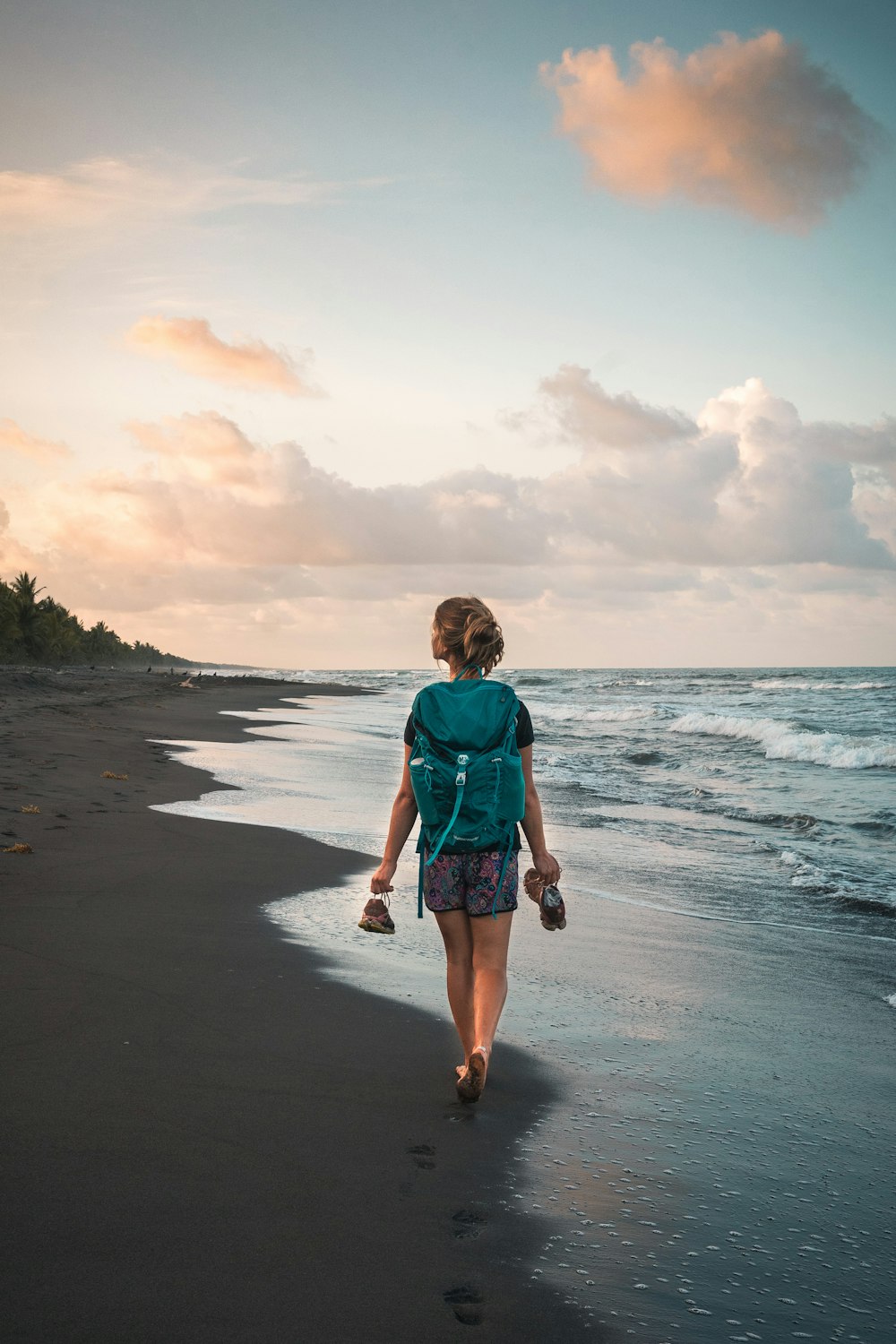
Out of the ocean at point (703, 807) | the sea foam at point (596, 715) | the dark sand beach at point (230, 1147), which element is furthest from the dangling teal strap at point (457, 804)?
the sea foam at point (596, 715)

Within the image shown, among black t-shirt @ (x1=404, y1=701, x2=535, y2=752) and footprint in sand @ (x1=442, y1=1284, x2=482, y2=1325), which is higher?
black t-shirt @ (x1=404, y1=701, x2=535, y2=752)

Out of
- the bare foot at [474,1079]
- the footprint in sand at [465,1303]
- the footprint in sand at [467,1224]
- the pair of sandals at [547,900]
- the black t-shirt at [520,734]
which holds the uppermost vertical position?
the black t-shirt at [520,734]

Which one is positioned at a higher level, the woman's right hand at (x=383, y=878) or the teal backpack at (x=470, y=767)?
the teal backpack at (x=470, y=767)

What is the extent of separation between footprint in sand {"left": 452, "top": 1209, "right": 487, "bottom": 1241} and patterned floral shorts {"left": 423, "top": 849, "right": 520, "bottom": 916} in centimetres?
107

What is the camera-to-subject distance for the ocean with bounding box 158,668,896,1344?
8.13 ft

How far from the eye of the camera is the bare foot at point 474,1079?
3.28 metres

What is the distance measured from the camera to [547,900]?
138 inches

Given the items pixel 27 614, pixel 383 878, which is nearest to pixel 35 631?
pixel 27 614

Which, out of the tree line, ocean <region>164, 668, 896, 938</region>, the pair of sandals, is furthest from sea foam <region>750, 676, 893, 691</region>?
the pair of sandals

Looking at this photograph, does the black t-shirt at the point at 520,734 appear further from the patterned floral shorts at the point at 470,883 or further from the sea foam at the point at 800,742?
the sea foam at the point at 800,742

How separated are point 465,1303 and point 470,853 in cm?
150

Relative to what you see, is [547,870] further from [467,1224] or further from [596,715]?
[596,715]

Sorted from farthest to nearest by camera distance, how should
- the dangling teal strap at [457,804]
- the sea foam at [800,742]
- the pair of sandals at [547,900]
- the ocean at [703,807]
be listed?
1. the sea foam at [800,742]
2. the ocean at [703,807]
3. the pair of sandals at [547,900]
4. the dangling teal strap at [457,804]

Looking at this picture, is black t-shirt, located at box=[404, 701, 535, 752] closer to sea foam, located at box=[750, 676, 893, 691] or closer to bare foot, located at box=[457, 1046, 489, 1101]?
bare foot, located at box=[457, 1046, 489, 1101]
